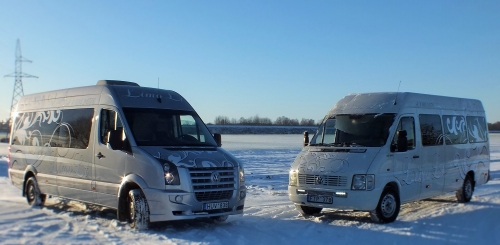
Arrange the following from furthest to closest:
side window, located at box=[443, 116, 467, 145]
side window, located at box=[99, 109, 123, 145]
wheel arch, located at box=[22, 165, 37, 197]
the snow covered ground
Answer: side window, located at box=[443, 116, 467, 145], wheel arch, located at box=[22, 165, 37, 197], side window, located at box=[99, 109, 123, 145], the snow covered ground

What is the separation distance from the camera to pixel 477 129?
14812 millimetres

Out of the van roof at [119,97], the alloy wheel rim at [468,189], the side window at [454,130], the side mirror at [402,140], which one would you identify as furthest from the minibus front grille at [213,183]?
the alloy wheel rim at [468,189]

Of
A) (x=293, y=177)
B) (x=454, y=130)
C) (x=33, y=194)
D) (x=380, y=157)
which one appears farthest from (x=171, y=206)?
(x=454, y=130)

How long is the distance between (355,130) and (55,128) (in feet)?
21.4

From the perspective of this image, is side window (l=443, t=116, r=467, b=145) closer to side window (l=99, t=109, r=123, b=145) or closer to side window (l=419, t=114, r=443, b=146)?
side window (l=419, t=114, r=443, b=146)

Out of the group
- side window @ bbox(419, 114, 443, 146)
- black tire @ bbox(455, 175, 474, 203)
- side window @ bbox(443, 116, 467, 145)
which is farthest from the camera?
black tire @ bbox(455, 175, 474, 203)

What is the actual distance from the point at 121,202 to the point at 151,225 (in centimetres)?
68

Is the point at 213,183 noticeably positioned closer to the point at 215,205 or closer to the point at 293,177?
the point at 215,205

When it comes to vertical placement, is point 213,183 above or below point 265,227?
above

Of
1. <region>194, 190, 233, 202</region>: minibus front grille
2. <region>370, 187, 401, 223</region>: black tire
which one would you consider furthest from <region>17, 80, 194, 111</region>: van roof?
<region>370, 187, 401, 223</region>: black tire

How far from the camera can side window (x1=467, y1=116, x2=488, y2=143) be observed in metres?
14.3

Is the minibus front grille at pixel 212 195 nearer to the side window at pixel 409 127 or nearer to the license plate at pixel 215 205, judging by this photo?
the license plate at pixel 215 205

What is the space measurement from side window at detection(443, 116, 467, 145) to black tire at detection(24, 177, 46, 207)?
31.5 feet

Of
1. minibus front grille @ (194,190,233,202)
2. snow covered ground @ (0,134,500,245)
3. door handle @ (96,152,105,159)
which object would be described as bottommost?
snow covered ground @ (0,134,500,245)
